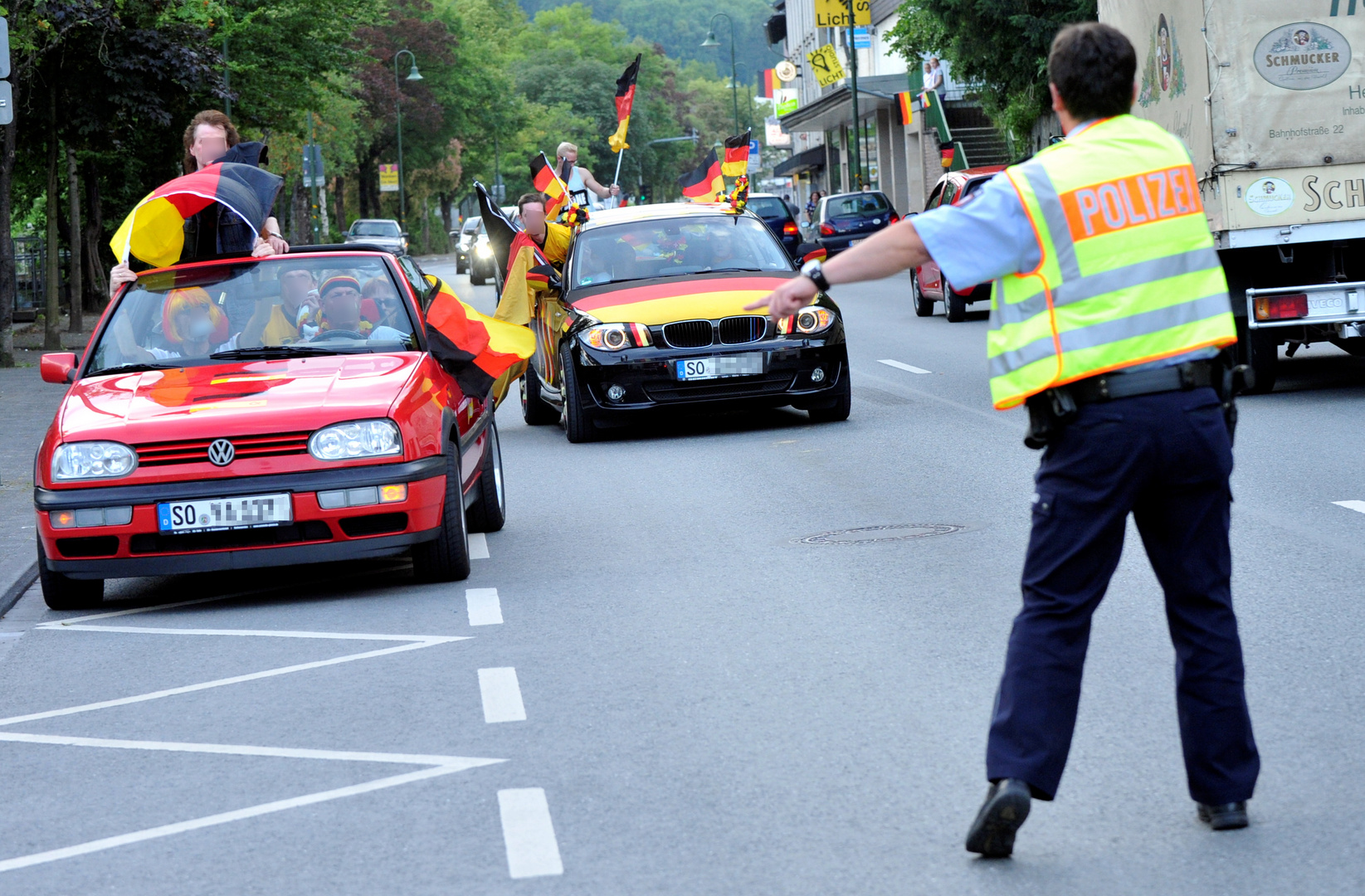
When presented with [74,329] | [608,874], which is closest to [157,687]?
[608,874]

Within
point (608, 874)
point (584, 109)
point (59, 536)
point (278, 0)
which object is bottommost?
point (608, 874)

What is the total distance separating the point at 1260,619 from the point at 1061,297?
275 centimetres

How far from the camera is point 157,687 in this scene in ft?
21.5

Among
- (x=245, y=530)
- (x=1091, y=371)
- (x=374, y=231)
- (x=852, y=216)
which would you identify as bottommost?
(x=245, y=530)

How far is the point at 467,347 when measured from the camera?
9016 millimetres

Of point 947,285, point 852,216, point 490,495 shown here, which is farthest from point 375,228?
point 490,495

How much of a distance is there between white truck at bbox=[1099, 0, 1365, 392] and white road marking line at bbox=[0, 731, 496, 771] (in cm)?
891

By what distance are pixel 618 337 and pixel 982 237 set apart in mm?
8898

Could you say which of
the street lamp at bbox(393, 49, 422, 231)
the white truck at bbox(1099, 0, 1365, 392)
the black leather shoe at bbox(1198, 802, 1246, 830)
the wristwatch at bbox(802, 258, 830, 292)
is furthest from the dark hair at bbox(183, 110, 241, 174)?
the street lamp at bbox(393, 49, 422, 231)

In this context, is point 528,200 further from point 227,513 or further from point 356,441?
point 227,513

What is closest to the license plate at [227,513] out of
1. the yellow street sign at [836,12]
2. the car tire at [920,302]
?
the car tire at [920,302]

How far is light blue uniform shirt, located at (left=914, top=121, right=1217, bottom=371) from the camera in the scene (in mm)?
4105

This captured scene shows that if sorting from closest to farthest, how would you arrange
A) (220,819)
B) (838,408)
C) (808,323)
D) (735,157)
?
(220,819) < (808,323) < (838,408) < (735,157)

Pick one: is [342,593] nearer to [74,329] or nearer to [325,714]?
[325,714]
